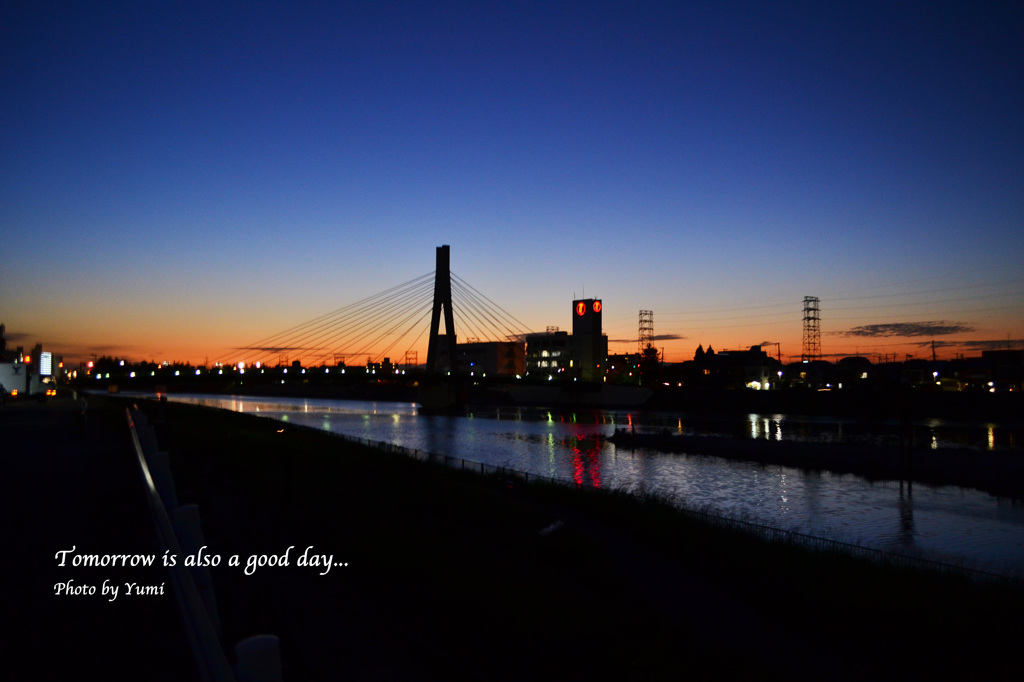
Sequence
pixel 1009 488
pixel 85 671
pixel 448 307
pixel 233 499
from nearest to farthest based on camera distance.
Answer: pixel 85 671 < pixel 233 499 < pixel 1009 488 < pixel 448 307

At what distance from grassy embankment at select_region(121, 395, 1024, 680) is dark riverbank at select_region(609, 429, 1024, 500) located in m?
20.1

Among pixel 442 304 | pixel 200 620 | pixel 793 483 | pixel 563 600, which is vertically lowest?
pixel 793 483

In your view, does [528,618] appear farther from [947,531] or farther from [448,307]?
[448,307]

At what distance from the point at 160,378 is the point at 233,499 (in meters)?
59.2

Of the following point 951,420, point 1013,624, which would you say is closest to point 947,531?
point 1013,624

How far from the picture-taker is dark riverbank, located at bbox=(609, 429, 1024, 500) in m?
28.8

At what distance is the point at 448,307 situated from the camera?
70562 mm

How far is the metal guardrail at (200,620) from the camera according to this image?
10.2 ft

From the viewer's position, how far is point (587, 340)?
138500 mm

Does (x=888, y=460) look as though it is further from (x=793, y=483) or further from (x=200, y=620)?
(x=200, y=620)

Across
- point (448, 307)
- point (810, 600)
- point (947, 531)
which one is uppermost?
point (448, 307)

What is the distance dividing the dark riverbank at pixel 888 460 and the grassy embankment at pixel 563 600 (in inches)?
792

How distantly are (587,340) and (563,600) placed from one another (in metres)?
131

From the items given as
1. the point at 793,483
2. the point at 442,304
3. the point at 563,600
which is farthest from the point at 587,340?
the point at 563,600
